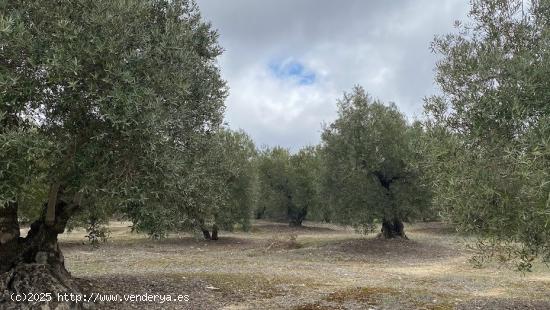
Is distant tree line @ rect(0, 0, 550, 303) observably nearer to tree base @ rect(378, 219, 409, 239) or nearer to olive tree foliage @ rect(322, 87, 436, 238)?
olive tree foliage @ rect(322, 87, 436, 238)

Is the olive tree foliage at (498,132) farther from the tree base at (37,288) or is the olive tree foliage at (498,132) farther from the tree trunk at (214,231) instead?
the tree trunk at (214,231)

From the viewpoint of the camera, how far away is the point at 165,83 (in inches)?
451

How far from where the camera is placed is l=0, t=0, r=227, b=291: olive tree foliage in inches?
394

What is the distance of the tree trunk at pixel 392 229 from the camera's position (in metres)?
36.9

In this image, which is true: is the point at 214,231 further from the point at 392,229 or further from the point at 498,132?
the point at 498,132

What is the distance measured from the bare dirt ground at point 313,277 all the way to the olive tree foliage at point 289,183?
26.8 metres

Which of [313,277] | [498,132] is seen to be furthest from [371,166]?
[498,132]

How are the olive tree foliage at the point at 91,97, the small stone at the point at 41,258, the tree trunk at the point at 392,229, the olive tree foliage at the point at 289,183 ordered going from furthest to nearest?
the olive tree foliage at the point at 289,183 → the tree trunk at the point at 392,229 → the small stone at the point at 41,258 → the olive tree foliage at the point at 91,97

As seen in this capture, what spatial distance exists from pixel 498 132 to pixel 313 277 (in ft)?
39.2

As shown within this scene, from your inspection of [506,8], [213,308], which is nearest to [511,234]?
[506,8]

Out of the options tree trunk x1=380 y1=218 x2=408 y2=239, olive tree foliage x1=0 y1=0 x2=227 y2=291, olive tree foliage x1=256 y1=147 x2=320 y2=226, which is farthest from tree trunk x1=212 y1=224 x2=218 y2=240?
olive tree foliage x1=0 y1=0 x2=227 y2=291

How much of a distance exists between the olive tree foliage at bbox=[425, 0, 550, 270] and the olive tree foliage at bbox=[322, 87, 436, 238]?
19036mm

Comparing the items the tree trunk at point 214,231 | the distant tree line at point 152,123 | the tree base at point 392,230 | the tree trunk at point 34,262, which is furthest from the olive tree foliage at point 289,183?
the tree trunk at point 34,262

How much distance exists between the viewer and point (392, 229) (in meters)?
37.4
